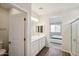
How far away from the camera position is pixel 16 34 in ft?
6.11

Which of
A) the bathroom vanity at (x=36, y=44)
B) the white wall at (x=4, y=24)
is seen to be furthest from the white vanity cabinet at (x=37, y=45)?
the white wall at (x=4, y=24)

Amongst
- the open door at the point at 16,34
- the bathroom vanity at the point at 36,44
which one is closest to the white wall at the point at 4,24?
the open door at the point at 16,34

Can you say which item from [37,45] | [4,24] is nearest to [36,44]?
[37,45]

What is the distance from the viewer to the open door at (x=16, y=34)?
1820 mm

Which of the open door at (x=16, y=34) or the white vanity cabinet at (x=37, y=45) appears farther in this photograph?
the white vanity cabinet at (x=37, y=45)

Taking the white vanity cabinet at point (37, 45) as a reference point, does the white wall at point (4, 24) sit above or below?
above

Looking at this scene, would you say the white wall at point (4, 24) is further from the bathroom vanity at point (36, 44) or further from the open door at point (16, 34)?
the bathroom vanity at point (36, 44)

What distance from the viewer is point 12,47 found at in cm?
190

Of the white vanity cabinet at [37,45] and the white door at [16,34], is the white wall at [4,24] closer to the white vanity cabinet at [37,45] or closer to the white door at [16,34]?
the white door at [16,34]

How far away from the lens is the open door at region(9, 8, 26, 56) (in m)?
1.82

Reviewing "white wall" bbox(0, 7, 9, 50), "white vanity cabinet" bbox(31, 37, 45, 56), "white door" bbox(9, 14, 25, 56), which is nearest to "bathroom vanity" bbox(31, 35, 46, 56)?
"white vanity cabinet" bbox(31, 37, 45, 56)

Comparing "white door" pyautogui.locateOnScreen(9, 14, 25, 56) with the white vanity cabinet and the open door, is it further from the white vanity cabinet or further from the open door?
the white vanity cabinet

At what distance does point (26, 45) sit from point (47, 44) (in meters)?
0.47

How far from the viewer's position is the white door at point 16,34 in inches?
71.7
